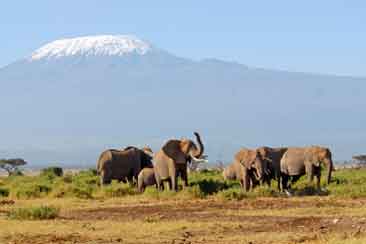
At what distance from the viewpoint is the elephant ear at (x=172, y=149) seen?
99.0 ft

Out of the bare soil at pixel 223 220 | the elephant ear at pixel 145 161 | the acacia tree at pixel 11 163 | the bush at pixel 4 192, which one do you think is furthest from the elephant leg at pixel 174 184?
the acacia tree at pixel 11 163

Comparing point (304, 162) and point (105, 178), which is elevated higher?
point (304, 162)

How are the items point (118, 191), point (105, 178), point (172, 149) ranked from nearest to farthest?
point (118, 191) → point (172, 149) → point (105, 178)

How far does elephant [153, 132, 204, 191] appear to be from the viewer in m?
29.8

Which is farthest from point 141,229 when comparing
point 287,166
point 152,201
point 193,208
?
point 287,166

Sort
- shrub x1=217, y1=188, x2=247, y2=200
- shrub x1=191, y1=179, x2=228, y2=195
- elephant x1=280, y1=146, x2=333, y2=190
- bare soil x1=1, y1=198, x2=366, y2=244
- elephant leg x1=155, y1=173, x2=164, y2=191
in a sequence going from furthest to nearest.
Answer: elephant x1=280, y1=146, x2=333, y2=190 → elephant leg x1=155, y1=173, x2=164, y2=191 → shrub x1=191, y1=179, x2=228, y2=195 → shrub x1=217, y1=188, x2=247, y2=200 → bare soil x1=1, y1=198, x2=366, y2=244

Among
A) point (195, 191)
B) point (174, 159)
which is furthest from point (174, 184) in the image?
point (195, 191)

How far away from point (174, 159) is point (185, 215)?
7.69m

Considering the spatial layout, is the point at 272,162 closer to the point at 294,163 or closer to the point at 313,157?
the point at 294,163

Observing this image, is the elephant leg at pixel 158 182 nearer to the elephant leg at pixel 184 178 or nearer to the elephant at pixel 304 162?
the elephant leg at pixel 184 178

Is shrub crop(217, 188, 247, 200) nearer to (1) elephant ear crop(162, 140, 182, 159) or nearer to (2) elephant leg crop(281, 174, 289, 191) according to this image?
(1) elephant ear crop(162, 140, 182, 159)

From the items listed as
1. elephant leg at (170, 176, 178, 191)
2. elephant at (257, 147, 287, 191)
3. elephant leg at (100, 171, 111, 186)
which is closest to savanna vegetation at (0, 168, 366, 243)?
elephant leg at (170, 176, 178, 191)

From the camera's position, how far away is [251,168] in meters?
30.2

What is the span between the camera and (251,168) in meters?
30.2
